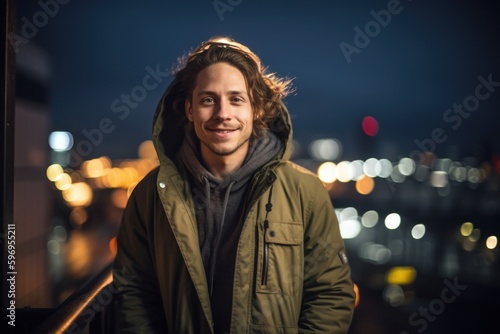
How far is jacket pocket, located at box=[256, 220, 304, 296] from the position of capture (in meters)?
2.64

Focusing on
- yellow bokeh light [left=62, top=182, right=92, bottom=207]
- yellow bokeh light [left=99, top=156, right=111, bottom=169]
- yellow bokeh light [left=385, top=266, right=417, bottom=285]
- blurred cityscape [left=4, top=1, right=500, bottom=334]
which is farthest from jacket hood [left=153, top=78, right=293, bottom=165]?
yellow bokeh light [left=99, top=156, right=111, bottom=169]

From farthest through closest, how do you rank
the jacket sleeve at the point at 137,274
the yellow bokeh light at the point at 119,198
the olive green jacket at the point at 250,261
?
the yellow bokeh light at the point at 119,198 < the jacket sleeve at the point at 137,274 < the olive green jacket at the point at 250,261

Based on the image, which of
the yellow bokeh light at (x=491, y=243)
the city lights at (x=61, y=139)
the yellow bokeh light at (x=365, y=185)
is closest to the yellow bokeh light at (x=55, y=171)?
the city lights at (x=61, y=139)

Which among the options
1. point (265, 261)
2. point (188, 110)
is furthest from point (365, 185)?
point (265, 261)

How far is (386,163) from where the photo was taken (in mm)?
122875

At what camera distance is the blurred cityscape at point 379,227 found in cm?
2922

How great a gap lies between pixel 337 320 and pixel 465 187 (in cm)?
8001

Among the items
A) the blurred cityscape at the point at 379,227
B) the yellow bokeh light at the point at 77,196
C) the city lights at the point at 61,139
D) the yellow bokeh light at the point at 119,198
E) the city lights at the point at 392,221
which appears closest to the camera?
the blurred cityscape at the point at 379,227

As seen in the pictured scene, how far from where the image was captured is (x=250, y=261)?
2621 millimetres

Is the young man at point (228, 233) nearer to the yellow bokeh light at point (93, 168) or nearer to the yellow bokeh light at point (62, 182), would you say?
the yellow bokeh light at point (62, 182)

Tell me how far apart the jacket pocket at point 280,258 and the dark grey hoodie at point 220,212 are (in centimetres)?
17

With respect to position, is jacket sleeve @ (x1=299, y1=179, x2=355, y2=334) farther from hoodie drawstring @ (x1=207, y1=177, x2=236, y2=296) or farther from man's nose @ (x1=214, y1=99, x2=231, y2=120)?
man's nose @ (x1=214, y1=99, x2=231, y2=120)

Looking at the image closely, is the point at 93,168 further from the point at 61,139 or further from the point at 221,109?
the point at 221,109

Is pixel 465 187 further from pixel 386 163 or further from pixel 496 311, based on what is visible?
pixel 386 163
